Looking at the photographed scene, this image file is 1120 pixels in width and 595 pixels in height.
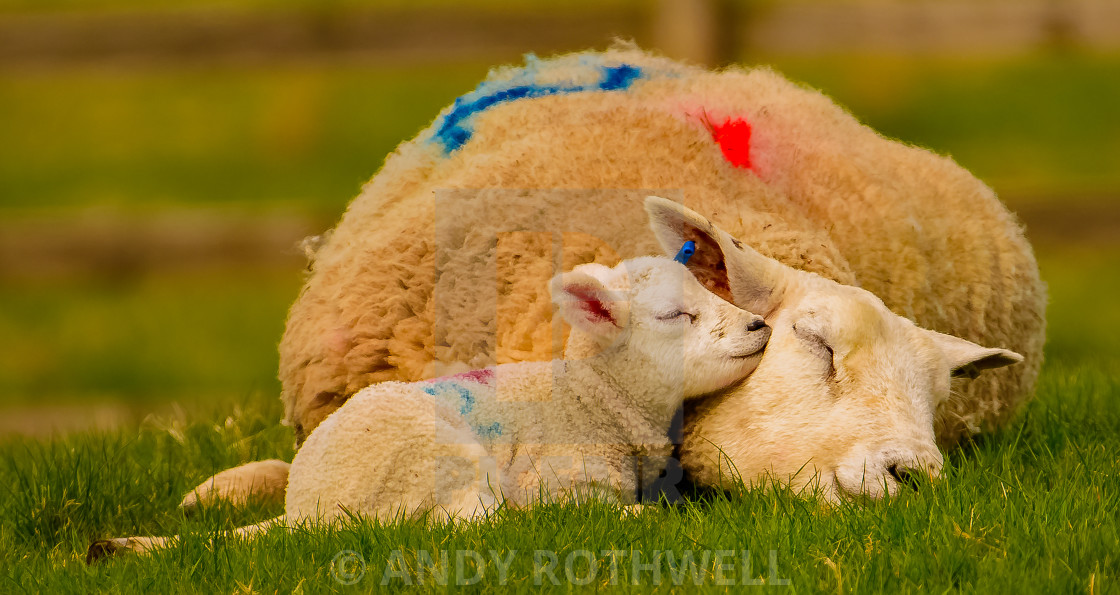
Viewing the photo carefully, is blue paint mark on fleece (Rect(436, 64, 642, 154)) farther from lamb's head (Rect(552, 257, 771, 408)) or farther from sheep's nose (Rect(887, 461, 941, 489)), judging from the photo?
sheep's nose (Rect(887, 461, 941, 489))

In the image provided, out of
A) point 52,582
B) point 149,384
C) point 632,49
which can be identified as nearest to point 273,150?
point 149,384

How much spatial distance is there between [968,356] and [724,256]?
1.63 ft

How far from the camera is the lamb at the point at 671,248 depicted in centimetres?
218

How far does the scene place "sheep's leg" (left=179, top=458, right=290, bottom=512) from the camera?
8.76ft

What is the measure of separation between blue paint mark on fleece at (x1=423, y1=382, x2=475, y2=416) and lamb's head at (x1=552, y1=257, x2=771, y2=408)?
218mm

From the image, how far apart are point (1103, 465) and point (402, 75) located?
8.11 meters

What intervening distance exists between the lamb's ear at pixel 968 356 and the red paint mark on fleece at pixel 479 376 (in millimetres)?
817

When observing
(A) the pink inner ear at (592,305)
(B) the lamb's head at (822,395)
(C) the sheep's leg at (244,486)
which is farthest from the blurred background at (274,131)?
(A) the pink inner ear at (592,305)

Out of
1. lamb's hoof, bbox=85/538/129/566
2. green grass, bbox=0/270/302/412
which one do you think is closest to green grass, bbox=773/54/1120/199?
green grass, bbox=0/270/302/412

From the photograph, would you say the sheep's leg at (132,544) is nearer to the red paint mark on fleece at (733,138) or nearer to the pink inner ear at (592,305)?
the pink inner ear at (592,305)

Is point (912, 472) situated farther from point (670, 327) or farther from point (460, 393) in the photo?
point (460, 393)

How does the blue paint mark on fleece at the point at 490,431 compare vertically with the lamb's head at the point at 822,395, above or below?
below

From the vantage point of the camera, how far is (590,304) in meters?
2.09

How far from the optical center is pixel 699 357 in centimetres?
209
